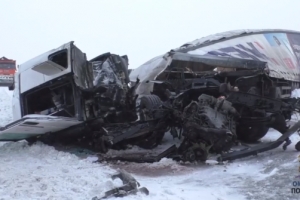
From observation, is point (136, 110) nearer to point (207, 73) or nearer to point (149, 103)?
point (149, 103)

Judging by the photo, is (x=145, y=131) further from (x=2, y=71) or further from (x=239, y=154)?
(x=2, y=71)

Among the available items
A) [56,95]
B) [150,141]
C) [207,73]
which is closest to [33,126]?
[56,95]

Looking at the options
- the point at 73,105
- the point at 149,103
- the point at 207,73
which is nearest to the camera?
the point at 73,105

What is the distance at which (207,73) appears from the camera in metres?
7.61

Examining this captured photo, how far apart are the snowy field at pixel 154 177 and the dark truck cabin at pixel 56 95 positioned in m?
0.68

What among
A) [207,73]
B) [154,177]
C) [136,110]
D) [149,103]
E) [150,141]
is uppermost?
[207,73]

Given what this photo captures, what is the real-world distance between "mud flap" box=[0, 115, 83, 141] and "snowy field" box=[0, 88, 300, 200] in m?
0.24

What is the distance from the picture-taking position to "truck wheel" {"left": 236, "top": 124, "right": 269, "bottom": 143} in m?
7.08

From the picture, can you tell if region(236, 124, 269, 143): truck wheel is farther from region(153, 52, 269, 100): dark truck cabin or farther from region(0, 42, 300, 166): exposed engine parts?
region(153, 52, 269, 100): dark truck cabin

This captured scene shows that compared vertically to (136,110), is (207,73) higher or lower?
higher

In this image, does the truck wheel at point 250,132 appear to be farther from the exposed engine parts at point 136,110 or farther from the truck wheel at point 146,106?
the truck wheel at point 146,106

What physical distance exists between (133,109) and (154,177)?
2.42 metres

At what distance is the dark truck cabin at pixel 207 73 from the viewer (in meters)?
6.85

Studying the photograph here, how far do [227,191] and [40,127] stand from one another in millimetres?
3306
